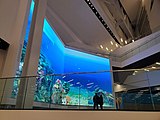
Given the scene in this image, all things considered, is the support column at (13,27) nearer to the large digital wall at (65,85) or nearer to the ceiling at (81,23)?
the large digital wall at (65,85)

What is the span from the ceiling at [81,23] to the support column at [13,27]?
4304 mm

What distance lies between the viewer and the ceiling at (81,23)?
33.8ft

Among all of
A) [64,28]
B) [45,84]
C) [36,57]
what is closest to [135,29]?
[64,28]

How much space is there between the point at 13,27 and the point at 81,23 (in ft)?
21.2

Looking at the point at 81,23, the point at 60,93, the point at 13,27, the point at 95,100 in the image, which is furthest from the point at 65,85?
the point at 81,23

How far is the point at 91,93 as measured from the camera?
4609mm

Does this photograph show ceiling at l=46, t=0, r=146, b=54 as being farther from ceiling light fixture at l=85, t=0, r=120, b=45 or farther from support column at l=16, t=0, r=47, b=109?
support column at l=16, t=0, r=47, b=109

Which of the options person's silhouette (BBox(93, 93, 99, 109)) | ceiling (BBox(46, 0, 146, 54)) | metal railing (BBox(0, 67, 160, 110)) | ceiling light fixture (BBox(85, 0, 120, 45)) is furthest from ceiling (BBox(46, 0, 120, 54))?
person's silhouette (BBox(93, 93, 99, 109))

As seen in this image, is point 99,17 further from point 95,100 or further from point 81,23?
point 95,100

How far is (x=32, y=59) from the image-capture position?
5.87 m

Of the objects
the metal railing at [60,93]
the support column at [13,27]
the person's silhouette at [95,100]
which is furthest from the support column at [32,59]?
the person's silhouette at [95,100]

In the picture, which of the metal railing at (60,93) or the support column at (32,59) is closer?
the metal railing at (60,93)

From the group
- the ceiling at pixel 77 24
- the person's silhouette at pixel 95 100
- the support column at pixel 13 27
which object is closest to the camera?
the person's silhouette at pixel 95 100

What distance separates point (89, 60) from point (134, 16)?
22.4 feet
